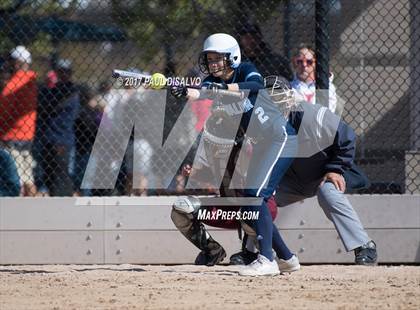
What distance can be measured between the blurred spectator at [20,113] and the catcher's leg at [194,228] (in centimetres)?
210

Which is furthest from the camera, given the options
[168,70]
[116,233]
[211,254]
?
[168,70]

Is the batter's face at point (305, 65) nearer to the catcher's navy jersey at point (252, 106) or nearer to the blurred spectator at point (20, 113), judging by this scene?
the catcher's navy jersey at point (252, 106)

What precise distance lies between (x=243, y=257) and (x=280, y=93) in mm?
1441

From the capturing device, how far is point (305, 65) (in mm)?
8180

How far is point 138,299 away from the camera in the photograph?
571cm

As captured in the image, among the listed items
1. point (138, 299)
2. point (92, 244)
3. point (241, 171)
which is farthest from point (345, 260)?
point (138, 299)

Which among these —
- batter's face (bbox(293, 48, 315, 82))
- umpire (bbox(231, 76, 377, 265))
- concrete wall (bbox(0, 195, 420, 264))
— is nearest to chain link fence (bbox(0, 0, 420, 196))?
batter's face (bbox(293, 48, 315, 82))

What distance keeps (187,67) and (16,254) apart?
254 cm

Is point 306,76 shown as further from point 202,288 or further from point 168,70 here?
point 202,288

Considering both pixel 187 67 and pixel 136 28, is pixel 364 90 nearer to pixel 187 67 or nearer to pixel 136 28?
pixel 187 67

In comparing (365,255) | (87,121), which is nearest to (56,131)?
(87,121)

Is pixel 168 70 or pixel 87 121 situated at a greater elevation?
pixel 168 70

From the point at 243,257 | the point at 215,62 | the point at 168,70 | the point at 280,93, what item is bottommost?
the point at 243,257

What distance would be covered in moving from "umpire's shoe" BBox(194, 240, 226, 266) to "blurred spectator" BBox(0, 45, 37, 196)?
2138 mm
